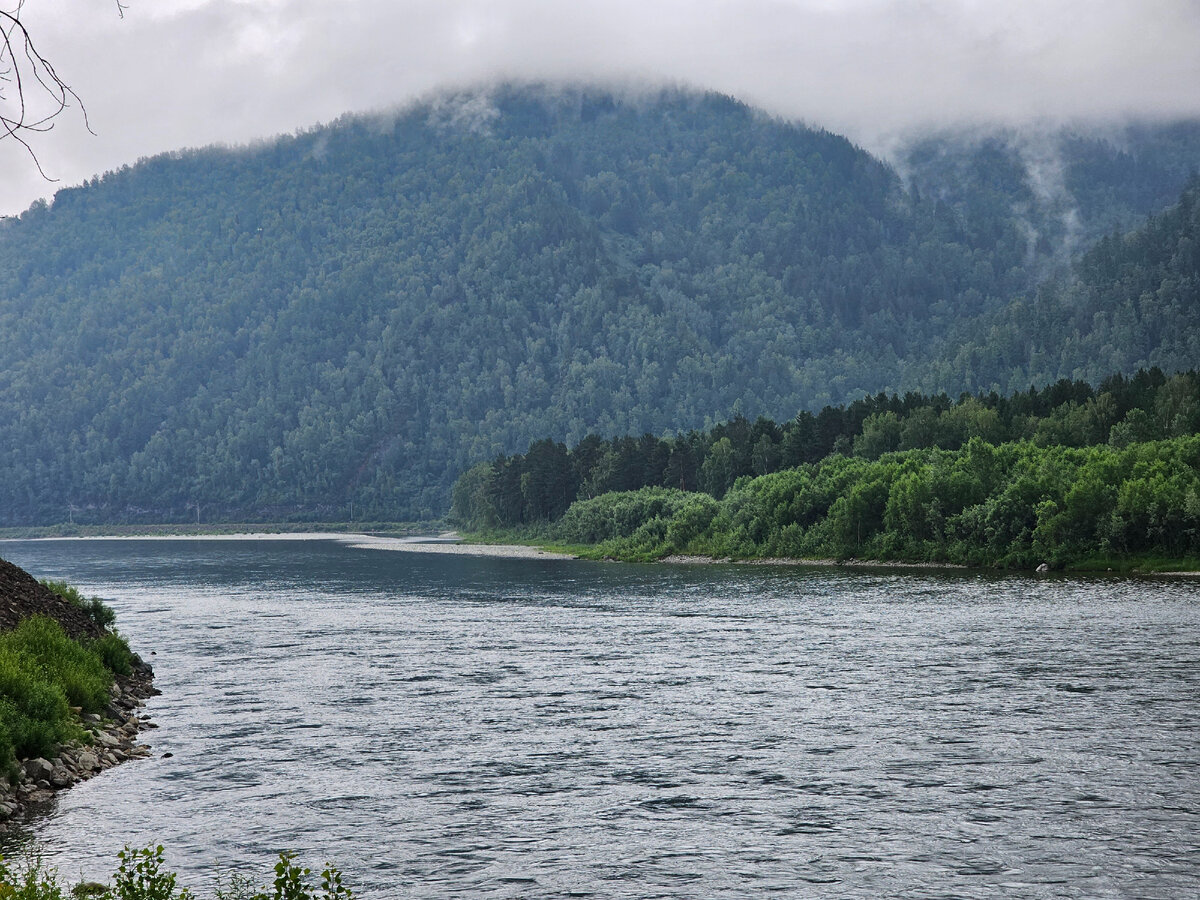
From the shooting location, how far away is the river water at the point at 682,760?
1236 inches

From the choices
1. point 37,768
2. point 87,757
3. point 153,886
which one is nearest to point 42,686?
point 87,757

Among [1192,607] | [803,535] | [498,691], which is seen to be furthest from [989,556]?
[498,691]

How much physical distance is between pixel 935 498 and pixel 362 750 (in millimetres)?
123452

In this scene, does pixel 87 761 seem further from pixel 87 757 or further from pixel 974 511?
pixel 974 511

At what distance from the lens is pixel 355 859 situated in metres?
32.4

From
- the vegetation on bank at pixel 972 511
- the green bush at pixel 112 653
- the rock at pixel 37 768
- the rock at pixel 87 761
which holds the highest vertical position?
the vegetation on bank at pixel 972 511

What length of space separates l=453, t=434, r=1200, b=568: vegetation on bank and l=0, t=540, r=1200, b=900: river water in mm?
48534

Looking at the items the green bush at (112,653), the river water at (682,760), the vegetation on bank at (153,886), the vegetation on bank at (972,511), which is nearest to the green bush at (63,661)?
the green bush at (112,653)

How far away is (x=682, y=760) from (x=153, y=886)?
24.5 meters

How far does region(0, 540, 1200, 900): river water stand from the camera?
31.4 meters

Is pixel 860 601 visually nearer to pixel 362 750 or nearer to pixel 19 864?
pixel 362 750

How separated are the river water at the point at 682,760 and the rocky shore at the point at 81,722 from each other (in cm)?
101

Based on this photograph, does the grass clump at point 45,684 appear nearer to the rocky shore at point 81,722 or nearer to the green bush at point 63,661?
the green bush at point 63,661

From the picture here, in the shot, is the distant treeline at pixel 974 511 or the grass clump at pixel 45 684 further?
the distant treeline at pixel 974 511
